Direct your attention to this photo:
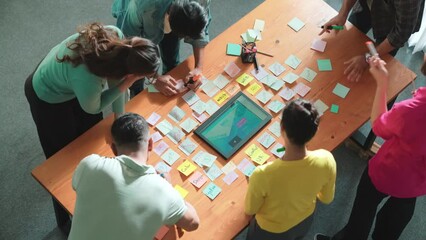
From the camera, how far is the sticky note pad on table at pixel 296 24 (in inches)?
111

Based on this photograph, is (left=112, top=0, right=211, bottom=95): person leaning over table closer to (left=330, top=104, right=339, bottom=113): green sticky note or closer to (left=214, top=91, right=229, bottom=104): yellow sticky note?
(left=214, top=91, right=229, bottom=104): yellow sticky note

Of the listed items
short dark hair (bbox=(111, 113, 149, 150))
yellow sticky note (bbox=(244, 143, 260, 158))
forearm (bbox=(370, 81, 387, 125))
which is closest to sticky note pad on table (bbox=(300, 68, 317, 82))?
forearm (bbox=(370, 81, 387, 125))

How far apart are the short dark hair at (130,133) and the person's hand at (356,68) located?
1.20m

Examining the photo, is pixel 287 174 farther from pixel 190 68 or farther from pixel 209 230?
pixel 190 68

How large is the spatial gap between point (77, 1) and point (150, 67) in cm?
200

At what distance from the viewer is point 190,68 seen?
2670mm

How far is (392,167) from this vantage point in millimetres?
2287

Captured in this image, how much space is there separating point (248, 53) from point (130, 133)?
95 centimetres

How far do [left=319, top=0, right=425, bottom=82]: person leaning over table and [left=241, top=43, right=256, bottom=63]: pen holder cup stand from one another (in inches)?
16.4

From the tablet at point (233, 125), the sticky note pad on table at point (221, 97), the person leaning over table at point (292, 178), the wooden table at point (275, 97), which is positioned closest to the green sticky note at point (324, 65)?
the wooden table at point (275, 97)

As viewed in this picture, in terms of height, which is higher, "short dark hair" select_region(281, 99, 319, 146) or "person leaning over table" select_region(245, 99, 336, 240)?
"short dark hair" select_region(281, 99, 319, 146)

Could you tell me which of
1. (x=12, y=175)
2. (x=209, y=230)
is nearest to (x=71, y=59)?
(x=209, y=230)

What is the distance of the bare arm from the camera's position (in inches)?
77.9

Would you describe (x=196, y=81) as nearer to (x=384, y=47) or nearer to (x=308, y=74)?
(x=308, y=74)
